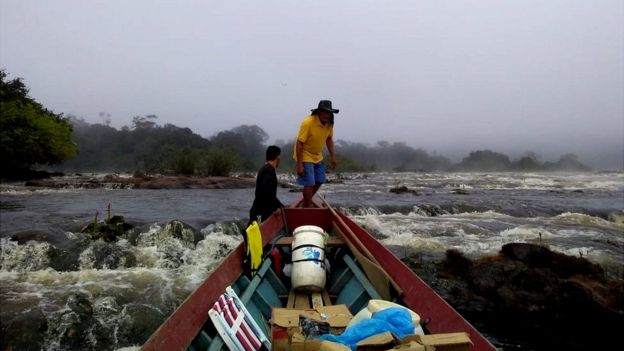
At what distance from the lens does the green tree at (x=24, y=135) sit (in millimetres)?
31584

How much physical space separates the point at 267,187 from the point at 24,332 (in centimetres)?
417

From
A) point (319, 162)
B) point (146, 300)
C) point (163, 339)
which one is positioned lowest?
point (146, 300)

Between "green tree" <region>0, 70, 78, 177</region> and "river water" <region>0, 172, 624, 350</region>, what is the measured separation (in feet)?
54.9

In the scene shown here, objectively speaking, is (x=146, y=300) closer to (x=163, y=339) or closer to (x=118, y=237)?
(x=118, y=237)

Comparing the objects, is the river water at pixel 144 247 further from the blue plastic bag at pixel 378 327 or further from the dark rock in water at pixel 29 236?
the blue plastic bag at pixel 378 327

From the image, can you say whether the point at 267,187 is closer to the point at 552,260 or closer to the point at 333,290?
the point at 333,290

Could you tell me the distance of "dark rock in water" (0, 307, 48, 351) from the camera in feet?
19.1

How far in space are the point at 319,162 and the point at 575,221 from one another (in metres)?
12.9

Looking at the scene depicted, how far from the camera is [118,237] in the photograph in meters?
10.3

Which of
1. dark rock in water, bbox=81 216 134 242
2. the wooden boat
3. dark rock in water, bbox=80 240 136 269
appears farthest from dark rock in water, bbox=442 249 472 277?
dark rock in water, bbox=81 216 134 242

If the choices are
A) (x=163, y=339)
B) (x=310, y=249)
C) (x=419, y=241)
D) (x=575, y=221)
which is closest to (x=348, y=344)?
(x=163, y=339)

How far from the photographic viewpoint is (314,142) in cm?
668

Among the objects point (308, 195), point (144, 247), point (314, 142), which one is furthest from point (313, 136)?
point (144, 247)

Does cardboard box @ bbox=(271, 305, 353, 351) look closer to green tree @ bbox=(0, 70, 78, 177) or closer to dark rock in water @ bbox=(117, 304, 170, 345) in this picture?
dark rock in water @ bbox=(117, 304, 170, 345)
